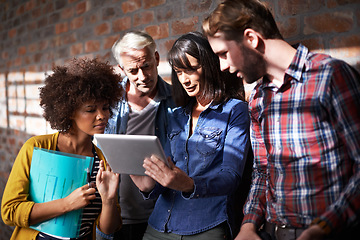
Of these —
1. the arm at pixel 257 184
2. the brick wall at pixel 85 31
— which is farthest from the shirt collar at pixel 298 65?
the brick wall at pixel 85 31

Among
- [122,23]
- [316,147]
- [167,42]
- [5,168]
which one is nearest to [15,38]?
[5,168]

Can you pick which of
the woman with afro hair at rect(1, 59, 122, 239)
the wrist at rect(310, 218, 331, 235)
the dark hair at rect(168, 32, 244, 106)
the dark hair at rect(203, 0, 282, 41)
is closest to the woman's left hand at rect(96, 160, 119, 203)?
the woman with afro hair at rect(1, 59, 122, 239)

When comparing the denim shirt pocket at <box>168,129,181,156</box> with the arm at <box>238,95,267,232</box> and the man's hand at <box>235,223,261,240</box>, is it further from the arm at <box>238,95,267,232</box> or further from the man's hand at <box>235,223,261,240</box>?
the man's hand at <box>235,223,261,240</box>

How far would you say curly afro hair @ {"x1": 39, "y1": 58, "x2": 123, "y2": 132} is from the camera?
1.76 meters

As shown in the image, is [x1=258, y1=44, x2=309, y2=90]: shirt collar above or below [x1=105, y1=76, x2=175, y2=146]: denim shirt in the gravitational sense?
above

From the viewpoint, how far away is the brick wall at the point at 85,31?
1.62 meters

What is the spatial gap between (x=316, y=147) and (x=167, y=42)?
1.45m

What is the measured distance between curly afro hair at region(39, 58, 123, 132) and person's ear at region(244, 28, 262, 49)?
0.79 meters

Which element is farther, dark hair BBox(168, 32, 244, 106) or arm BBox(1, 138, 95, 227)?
dark hair BBox(168, 32, 244, 106)

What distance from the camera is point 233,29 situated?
4.50 ft

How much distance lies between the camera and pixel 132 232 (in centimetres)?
209

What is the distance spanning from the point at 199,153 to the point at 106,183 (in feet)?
1.53

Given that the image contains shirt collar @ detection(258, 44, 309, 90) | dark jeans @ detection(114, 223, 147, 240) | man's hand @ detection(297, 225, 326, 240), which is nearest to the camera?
man's hand @ detection(297, 225, 326, 240)

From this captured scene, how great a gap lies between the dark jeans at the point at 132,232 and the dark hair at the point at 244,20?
124 centimetres
